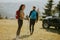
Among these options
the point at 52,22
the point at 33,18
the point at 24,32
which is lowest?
the point at 24,32

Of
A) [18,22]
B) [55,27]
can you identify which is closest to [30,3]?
[18,22]

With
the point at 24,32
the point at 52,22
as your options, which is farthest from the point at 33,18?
the point at 52,22

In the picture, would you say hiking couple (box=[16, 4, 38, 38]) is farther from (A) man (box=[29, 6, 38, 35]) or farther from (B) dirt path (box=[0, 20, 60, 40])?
(B) dirt path (box=[0, 20, 60, 40])

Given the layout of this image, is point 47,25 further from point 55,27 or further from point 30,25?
point 30,25

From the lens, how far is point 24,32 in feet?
23.7

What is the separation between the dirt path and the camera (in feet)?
23.2

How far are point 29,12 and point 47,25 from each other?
4.61 ft

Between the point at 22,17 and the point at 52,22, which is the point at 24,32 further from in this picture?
the point at 52,22

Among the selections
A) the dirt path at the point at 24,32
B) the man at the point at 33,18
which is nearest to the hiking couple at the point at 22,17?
the man at the point at 33,18

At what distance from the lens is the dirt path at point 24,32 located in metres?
7.06

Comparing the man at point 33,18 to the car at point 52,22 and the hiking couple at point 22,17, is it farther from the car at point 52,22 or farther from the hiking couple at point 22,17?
the car at point 52,22

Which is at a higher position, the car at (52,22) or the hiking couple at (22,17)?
the hiking couple at (22,17)

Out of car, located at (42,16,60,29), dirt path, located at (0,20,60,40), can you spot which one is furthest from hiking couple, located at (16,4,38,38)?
car, located at (42,16,60,29)

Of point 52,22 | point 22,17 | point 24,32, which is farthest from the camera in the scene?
point 52,22
